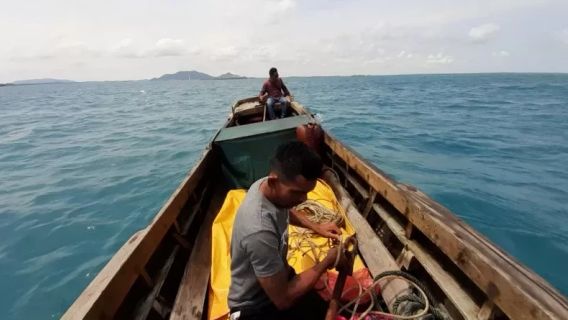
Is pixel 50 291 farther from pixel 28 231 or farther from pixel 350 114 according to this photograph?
pixel 350 114

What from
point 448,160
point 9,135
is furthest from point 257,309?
point 9,135

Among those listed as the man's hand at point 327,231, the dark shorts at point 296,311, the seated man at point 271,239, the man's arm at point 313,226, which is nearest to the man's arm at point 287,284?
the seated man at point 271,239

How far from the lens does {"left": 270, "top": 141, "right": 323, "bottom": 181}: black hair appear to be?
1601mm

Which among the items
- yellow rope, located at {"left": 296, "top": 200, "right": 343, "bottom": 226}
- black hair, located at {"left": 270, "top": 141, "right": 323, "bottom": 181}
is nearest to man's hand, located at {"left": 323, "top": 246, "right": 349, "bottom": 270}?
black hair, located at {"left": 270, "top": 141, "right": 323, "bottom": 181}

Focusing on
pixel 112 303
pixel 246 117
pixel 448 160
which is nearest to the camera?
pixel 112 303

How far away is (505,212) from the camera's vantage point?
7.57 m

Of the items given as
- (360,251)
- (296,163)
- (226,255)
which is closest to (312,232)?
(360,251)

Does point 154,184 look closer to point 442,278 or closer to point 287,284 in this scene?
point 442,278

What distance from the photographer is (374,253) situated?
3295mm

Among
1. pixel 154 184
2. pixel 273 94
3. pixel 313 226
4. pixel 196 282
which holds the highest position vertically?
pixel 273 94

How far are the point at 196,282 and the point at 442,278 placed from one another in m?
2.20

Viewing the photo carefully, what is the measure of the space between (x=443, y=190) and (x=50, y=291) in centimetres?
908

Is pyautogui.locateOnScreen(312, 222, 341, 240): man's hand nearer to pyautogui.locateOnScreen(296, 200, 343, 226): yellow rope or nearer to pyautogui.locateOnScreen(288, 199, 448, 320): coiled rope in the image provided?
pyautogui.locateOnScreen(288, 199, 448, 320): coiled rope

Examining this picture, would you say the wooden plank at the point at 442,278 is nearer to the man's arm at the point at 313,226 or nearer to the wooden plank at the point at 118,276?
the man's arm at the point at 313,226
